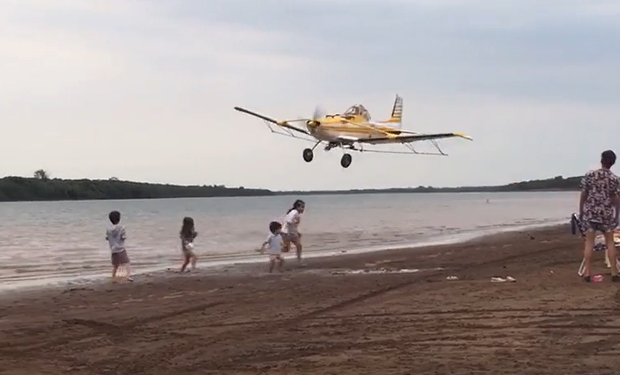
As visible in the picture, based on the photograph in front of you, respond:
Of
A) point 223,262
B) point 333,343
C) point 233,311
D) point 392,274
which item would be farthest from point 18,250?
point 333,343

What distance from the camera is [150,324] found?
11.5 metres

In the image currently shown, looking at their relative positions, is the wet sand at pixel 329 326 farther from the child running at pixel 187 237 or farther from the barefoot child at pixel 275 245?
the child running at pixel 187 237

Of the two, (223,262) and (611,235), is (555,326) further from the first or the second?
(223,262)

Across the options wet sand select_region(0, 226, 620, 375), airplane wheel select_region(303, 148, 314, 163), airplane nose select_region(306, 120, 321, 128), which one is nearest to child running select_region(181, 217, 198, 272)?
wet sand select_region(0, 226, 620, 375)

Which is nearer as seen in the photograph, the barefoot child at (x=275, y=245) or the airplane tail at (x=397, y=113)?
the barefoot child at (x=275, y=245)

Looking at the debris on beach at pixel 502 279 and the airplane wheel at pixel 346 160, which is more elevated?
the airplane wheel at pixel 346 160

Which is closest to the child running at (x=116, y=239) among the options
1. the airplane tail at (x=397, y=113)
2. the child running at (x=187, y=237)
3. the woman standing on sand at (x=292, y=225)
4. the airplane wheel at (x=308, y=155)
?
the child running at (x=187, y=237)

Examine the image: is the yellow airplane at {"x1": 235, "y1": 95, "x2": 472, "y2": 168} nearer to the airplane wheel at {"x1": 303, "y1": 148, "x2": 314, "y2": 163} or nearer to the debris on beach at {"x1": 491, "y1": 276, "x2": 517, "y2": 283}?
the airplane wheel at {"x1": 303, "y1": 148, "x2": 314, "y2": 163}

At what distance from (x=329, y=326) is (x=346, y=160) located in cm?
1421

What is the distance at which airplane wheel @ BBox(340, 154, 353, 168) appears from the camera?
24.5 metres

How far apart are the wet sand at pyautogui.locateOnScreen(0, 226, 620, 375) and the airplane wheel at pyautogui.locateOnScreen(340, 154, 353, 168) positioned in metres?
7.66

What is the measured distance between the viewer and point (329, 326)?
10672mm

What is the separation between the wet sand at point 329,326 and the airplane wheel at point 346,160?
7656mm

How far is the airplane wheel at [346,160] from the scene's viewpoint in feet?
80.5
